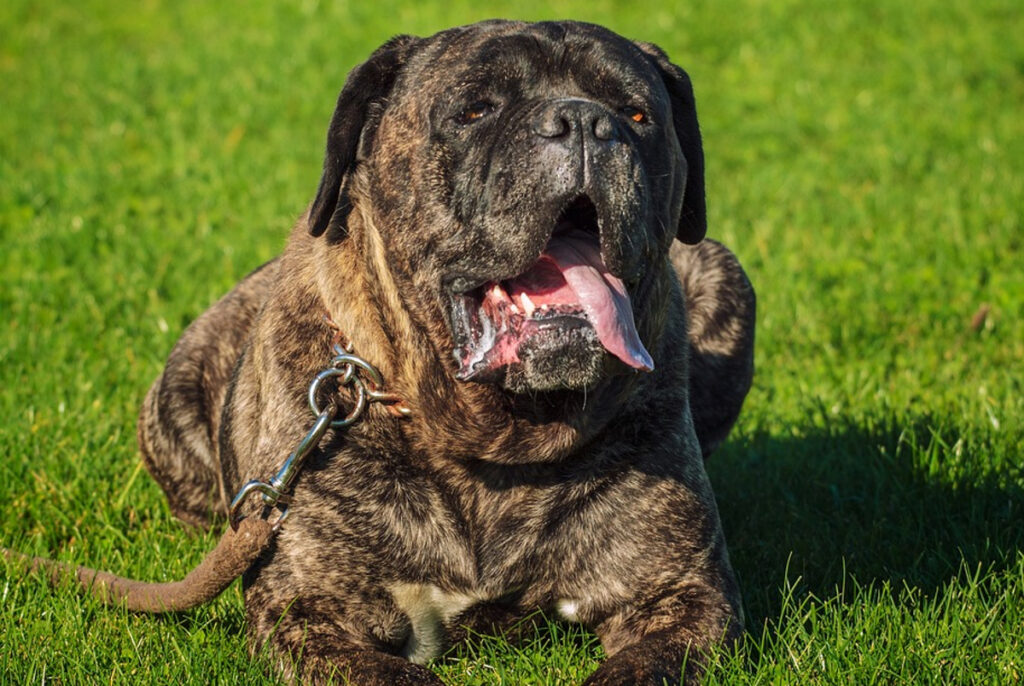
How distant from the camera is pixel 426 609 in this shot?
380 centimetres

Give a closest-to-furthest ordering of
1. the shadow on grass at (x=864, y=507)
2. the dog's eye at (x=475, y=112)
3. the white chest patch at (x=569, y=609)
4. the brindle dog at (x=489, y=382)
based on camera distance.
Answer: the brindle dog at (x=489, y=382) < the dog's eye at (x=475, y=112) < the white chest patch at (x=569, y=609) < the shadow on grass at (x=864, y=507)

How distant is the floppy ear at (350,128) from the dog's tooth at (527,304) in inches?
26.1

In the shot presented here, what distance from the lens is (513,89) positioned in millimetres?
3631

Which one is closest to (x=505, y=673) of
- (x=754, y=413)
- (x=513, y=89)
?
(x=513, y=89)

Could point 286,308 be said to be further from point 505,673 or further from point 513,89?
point 505,673

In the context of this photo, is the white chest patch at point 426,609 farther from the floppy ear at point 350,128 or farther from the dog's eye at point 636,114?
the dog's eye at point 636,114

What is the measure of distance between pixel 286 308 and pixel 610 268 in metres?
1.13

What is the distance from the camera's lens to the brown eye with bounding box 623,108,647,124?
3.73 metres

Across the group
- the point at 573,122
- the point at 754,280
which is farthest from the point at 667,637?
the point at 754,280

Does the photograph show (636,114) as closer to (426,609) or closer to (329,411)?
(329,411)

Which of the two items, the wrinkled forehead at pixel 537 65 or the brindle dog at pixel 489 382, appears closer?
the brindle dog at pixel 489 382

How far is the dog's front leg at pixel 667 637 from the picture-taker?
11.4 feet

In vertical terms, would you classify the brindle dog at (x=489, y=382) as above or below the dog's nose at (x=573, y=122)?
below

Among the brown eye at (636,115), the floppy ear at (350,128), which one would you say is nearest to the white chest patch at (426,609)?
the floppy ear at (350,128)
